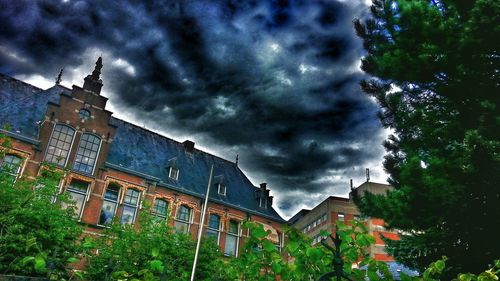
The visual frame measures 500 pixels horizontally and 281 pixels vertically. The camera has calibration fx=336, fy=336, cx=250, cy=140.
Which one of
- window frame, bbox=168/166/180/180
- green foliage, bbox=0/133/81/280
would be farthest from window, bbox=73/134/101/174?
green foliage, bbox=0/133/81/280

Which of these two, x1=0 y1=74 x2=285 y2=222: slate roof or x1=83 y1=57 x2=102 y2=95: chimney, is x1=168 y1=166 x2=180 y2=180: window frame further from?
x1=83 y1=57 x2=102 y2=95: chimney

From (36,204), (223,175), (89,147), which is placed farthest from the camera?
(223,175)

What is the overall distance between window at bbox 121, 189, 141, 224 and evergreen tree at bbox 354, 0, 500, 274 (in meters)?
18.7

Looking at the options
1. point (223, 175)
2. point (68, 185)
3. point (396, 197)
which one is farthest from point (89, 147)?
point (396, 197)

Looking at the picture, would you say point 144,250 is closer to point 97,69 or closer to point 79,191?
point 79,191

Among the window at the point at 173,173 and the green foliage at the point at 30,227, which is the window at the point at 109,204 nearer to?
the window at the point at 173,173

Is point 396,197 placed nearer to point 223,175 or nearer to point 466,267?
point 466,267

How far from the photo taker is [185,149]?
102ft

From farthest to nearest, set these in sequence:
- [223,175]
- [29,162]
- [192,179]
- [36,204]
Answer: [223,175] < [192,179] < [29,162] < [36,204]

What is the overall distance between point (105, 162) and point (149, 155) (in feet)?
15.6

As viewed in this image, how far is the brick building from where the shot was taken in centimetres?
2048

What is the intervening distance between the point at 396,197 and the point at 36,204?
1405 centimetres

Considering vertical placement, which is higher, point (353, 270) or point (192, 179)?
point (192, 179)

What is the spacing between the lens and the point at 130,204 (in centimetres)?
2292
